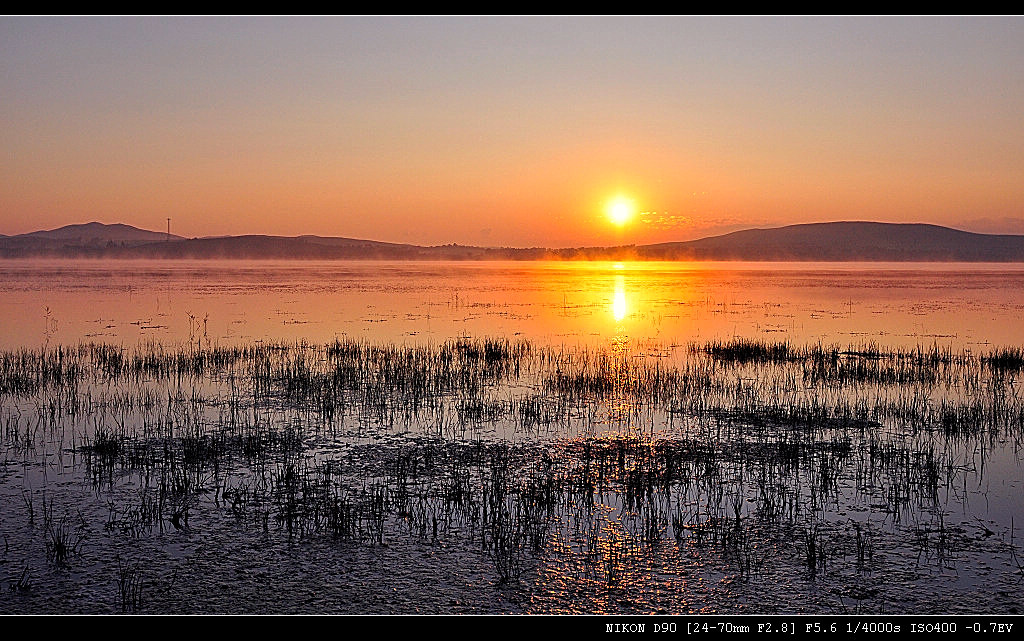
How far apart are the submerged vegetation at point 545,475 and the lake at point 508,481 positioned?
46 mm

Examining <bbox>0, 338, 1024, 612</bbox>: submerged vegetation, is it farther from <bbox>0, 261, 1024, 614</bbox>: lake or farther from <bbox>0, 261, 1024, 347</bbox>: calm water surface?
<bbox>0, 261, 1024, 347</bbox>: calm water surface

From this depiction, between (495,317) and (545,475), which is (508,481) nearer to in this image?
(545,475)

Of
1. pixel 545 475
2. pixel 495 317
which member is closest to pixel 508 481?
pixel 545 475

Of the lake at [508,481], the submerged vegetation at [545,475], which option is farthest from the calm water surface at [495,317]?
the submerged vegetation at [545,475]

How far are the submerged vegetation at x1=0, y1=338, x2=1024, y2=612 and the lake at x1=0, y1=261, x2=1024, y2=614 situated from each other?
5 cm

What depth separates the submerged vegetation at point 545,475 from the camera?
713 cm

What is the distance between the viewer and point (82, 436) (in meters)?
12.1

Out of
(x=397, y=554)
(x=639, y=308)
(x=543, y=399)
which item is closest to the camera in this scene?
(x=397, y=554)

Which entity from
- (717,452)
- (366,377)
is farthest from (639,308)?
(717,452)

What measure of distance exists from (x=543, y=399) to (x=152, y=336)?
16.7 metres

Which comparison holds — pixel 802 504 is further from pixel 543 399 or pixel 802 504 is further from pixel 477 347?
pixel 477 347

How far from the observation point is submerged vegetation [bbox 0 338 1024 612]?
713 cm

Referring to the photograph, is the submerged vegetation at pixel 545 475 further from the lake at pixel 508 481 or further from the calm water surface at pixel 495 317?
the calm water surface at pixel 495 317
